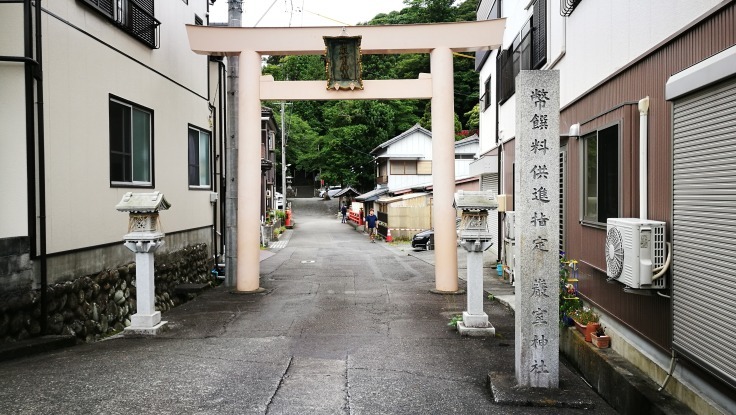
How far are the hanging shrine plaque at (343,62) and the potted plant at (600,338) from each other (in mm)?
7375

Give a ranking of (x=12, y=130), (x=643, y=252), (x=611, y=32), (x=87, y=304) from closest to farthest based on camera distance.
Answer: (x=643, y=252) → (x=611, y=32) → (x=12, y=130) → (x=87, y=304)

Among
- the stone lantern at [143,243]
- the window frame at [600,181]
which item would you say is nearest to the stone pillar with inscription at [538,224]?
the window frame at [600,181]

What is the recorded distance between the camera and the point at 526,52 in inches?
486

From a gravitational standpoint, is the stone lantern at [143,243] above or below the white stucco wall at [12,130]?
below

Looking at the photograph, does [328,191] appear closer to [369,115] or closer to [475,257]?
[369,115]

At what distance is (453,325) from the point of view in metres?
8.96

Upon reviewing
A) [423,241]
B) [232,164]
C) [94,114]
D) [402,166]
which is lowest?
[423,241]

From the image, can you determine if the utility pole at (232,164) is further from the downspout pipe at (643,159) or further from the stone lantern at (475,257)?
the downspout pipe at (643,159)

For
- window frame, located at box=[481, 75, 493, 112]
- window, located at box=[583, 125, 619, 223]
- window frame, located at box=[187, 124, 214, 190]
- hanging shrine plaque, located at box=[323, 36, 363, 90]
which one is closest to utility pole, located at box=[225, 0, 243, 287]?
window frame, located at box=[187, 124, 214, 190]

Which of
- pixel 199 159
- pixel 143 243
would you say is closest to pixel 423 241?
pixel 199 159

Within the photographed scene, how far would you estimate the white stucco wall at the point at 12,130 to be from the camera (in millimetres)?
7273

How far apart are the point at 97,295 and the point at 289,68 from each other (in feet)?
162

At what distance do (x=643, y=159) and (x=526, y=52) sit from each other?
23.1 ft

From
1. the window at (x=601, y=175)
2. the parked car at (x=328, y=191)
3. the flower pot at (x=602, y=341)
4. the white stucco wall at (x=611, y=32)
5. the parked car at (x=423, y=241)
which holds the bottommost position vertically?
the parked car at (x=423, y=241)
